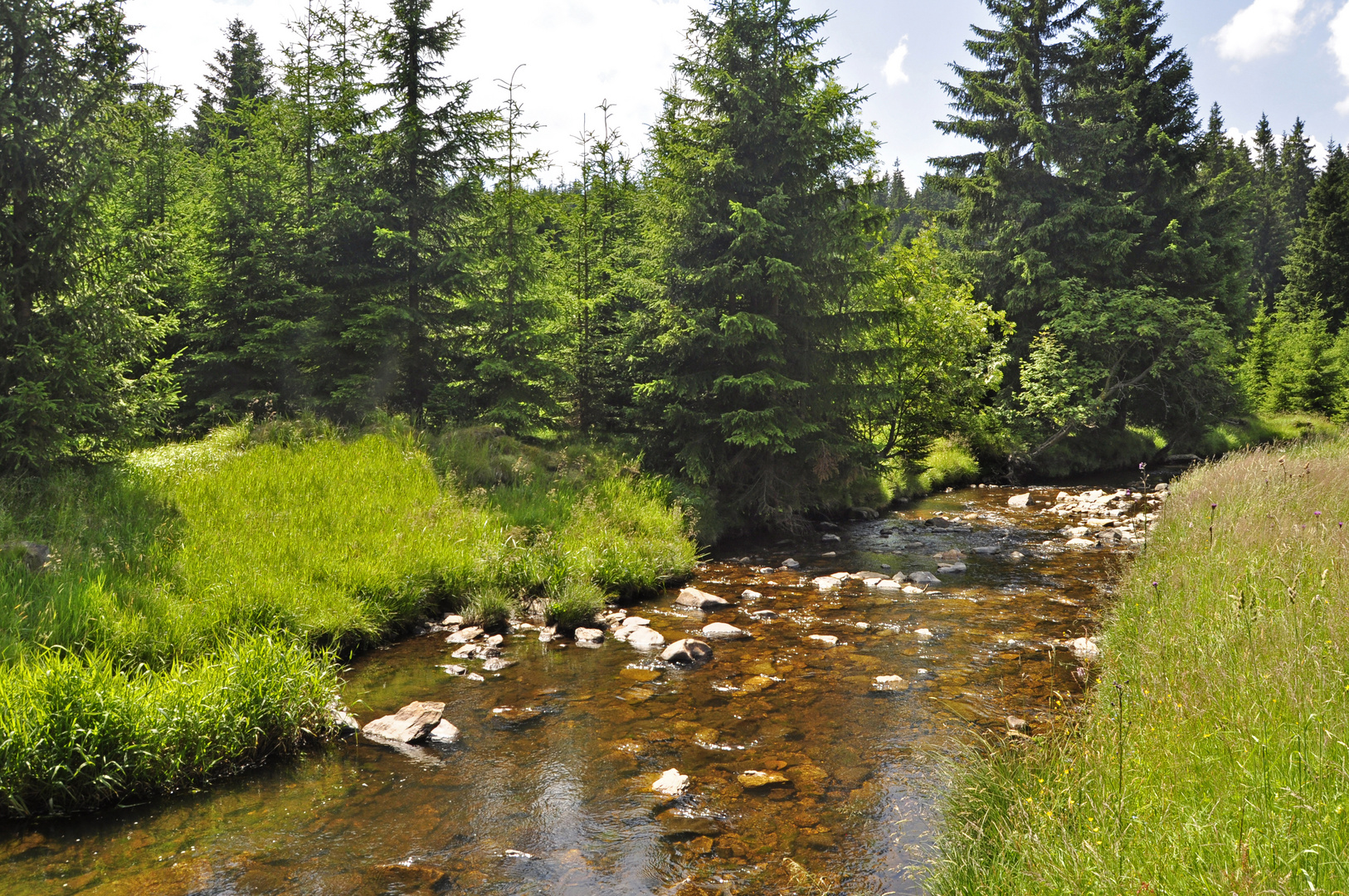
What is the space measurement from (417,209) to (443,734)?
13.6m

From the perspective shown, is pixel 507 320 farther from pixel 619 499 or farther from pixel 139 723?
pixel 139 723

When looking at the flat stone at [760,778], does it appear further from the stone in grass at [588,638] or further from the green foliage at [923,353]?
the green foliage at [923,353]

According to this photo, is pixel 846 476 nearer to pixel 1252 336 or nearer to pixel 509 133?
pixel 509 133

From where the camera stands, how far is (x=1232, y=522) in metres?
8.06

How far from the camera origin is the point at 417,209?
16.3m

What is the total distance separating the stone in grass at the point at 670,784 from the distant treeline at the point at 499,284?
8.75 m

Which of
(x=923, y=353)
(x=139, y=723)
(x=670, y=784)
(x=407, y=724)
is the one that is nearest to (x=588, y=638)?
(x=407, y=724)

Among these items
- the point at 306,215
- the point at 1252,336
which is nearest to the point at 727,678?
the point at 306,215

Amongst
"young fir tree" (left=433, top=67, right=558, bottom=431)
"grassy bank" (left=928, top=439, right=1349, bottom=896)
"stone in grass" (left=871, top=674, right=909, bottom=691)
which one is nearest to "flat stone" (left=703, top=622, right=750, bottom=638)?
"stone in grass" (left=871, top=674, right=909, bottom=691)

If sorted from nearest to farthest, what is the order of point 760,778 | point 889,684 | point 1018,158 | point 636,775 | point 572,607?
point 760,778
point 636,775
point 889,684
point 572,607
point 1018,158

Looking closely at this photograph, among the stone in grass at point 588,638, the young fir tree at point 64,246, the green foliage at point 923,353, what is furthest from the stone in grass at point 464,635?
the green foliage at point 923,353

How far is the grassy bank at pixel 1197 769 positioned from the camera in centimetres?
268

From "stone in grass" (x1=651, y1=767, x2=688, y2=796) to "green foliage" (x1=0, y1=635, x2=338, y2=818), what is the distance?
2977 mm

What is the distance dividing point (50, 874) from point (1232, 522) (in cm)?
1111
